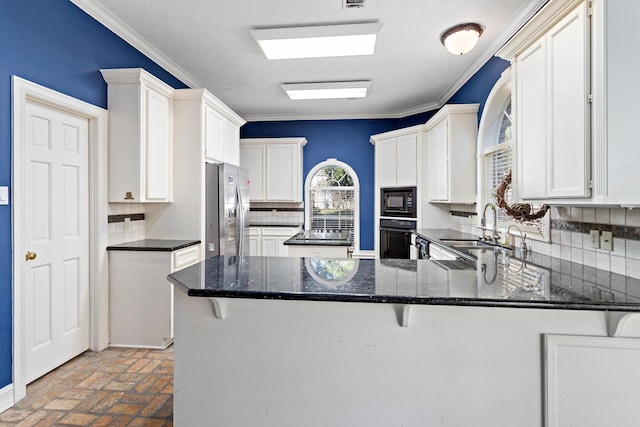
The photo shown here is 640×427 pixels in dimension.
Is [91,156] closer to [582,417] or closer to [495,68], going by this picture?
[582,417]

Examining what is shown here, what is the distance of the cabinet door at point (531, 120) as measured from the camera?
195 cm

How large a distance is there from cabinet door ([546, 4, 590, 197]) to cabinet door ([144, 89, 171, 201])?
3.12m

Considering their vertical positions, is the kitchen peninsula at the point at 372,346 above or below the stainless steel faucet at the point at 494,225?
below

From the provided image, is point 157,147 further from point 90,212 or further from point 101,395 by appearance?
point 101,395

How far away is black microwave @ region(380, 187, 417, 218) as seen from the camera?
479 centimetres

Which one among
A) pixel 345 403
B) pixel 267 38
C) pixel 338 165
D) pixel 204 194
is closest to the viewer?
pixel 345 403

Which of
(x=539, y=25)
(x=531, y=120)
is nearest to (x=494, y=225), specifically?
(x=531, y=120)

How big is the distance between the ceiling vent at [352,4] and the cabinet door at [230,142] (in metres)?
2.11

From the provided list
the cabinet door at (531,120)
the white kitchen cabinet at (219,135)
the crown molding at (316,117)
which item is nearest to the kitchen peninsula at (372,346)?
the cabinet door at (531,120)

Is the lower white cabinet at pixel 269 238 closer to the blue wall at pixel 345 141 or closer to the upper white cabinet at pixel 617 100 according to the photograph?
the blue wall at pixel 345 141

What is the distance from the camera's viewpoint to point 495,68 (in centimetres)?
332

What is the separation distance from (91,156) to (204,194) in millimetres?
1033

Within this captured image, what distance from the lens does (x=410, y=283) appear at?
1.48 m

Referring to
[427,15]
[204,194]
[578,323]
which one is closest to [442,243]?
[578,323]
